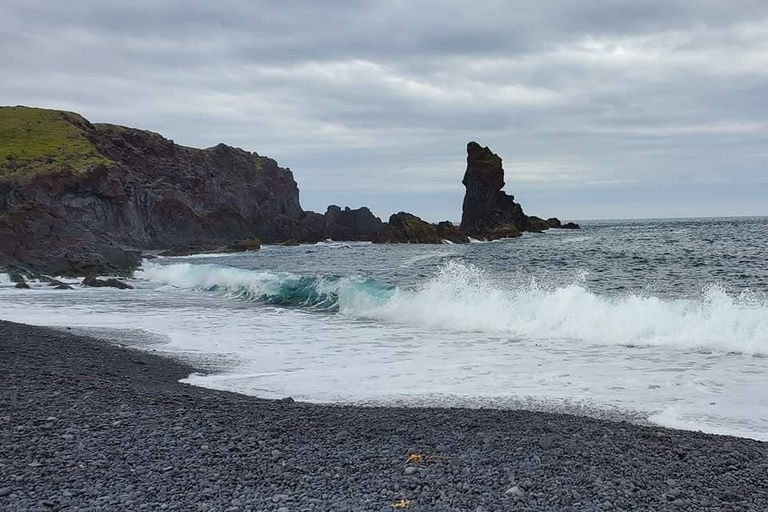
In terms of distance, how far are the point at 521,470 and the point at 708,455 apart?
179 cm

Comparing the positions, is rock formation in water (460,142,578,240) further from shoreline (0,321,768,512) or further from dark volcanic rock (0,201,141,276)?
shoreline (0,321,768,512)

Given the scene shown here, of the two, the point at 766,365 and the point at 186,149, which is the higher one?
the point at 186,149

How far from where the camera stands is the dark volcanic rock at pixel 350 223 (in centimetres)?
8538

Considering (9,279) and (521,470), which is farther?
(9,279)

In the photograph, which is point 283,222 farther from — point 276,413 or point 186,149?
point 276,413

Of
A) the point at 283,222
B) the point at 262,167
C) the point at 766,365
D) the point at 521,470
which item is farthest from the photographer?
the point at 262,167

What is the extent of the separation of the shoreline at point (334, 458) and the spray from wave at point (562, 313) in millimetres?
6678

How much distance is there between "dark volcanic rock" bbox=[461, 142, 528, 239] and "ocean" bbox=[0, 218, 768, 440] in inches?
2572

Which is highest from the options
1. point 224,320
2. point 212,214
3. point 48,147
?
point 48,147

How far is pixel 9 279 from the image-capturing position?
1094 inches

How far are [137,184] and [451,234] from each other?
36742 millimetres

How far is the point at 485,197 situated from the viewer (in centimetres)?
9100

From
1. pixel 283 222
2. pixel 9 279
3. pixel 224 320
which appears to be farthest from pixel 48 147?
pixel 224 320

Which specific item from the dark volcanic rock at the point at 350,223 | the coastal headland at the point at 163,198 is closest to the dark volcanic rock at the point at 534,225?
the coastal headland at the point at 163,198
